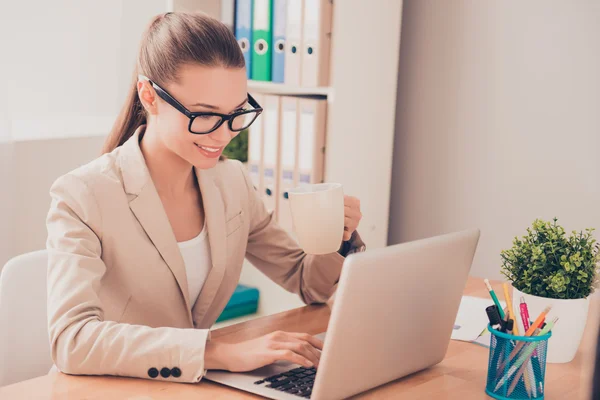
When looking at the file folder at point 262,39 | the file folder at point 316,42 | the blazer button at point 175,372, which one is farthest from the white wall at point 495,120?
the blazer button at point 175,372

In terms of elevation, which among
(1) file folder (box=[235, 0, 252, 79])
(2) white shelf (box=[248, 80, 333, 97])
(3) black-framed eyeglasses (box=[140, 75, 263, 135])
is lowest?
(3) black-framed eyeglasses (box=[140, 75, 263, 135])

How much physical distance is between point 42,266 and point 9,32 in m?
1.63

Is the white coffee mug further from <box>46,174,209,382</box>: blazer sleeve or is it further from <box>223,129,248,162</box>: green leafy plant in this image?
<box>223,129,248,162</box>: green leafy plant

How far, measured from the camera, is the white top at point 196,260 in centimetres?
156

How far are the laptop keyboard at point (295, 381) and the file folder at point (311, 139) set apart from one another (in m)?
1.35

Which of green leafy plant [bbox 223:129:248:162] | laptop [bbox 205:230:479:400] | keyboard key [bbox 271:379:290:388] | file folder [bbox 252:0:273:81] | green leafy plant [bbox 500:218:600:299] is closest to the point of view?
laptop [bbox 205:230:479:400]

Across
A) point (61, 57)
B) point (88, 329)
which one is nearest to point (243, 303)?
point (61, 57)

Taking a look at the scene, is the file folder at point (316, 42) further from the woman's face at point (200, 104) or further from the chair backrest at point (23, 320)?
the chair backrest at point (23, 320)

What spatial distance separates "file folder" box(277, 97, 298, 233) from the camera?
2.57 metres

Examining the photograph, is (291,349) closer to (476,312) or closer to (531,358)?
(531,358)

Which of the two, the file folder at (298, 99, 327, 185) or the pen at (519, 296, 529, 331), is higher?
the file folder at (298, 99, 327, 185)

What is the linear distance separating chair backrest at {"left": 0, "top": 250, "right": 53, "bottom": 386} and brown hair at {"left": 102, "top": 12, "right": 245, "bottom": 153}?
16.2 inches

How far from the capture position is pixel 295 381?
1.21 m

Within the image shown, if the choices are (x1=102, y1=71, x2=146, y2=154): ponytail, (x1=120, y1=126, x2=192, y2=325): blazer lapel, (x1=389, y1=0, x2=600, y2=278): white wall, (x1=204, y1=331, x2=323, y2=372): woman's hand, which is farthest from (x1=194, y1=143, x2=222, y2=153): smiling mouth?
(x1=389, y1=0, x2=600, y2=278): white wall
